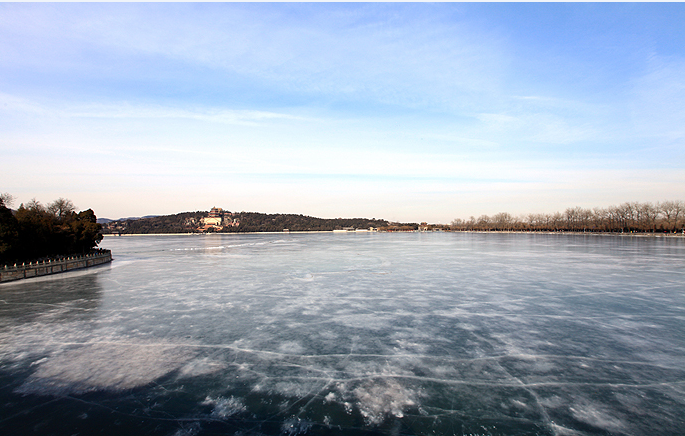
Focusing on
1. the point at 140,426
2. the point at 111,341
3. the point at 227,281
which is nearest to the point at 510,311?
the point at 140,426

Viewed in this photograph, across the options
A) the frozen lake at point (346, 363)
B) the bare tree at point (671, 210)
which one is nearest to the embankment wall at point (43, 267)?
the frozen lake at point (346, 363)

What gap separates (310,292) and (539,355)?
995 cm

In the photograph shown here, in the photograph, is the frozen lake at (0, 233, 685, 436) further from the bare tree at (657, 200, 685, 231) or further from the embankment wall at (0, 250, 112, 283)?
the bare tree at (657, 200, 685, 231)

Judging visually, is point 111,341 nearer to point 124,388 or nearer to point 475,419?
point 124,388

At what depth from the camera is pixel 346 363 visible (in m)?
7.75

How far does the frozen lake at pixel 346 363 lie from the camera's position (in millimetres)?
5535

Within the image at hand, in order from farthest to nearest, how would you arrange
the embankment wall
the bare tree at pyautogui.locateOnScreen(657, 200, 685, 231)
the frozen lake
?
1. the bare tree at pyautogui.locateOnScreen(657, 200, 685, 231)
2. the embankment wall
3. the frozen lake

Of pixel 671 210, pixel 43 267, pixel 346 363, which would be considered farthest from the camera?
pixel 671 210

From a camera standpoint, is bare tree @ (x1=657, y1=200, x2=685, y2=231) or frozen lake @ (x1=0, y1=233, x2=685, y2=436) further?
bare tree @ (x1=657, y1=200, x2=685, y2=231)

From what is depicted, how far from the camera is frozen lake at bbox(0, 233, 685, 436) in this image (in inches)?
218

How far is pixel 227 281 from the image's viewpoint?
19.3 metres

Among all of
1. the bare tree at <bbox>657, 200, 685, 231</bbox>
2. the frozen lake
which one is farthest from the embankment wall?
the bare tree at <bbox>657, 200, 685, 231</bbox>

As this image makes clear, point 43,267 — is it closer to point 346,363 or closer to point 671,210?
point 346,363

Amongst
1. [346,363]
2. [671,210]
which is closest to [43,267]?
[346,363]
